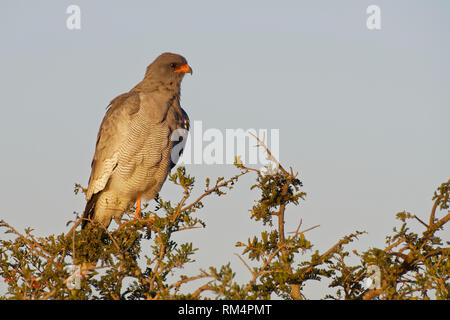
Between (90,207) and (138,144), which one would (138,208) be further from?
(138,144)

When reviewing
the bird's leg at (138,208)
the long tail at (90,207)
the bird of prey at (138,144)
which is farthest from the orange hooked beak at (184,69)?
the long tail at (90,207)

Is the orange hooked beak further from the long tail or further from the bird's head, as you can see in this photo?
the long tail

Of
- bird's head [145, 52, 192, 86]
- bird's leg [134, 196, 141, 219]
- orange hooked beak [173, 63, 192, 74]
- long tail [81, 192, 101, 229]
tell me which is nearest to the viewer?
long tail [81, 192, 101, 229]

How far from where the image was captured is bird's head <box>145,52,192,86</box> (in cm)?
796

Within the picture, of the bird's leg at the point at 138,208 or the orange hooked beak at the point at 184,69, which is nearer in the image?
→ the bird's leg at the point at 138,208

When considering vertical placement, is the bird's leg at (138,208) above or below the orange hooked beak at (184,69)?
below

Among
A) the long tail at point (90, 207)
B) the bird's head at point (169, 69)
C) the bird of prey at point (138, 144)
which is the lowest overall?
the long tail at point (90, 207)

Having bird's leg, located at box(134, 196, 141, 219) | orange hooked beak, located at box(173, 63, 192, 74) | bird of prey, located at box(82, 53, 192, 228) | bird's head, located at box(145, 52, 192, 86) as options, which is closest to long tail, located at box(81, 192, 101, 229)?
bird of prey, located at box(82, 53, 192, 228)

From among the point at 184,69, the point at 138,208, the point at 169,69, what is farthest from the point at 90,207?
the point at 184,69

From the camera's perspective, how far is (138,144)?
23.9ft

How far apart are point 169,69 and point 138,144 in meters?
1.36

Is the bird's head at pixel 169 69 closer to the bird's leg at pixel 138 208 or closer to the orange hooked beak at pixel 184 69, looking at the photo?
the orange hooked beak at pixel 184 69

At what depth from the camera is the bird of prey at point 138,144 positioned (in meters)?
7.29
